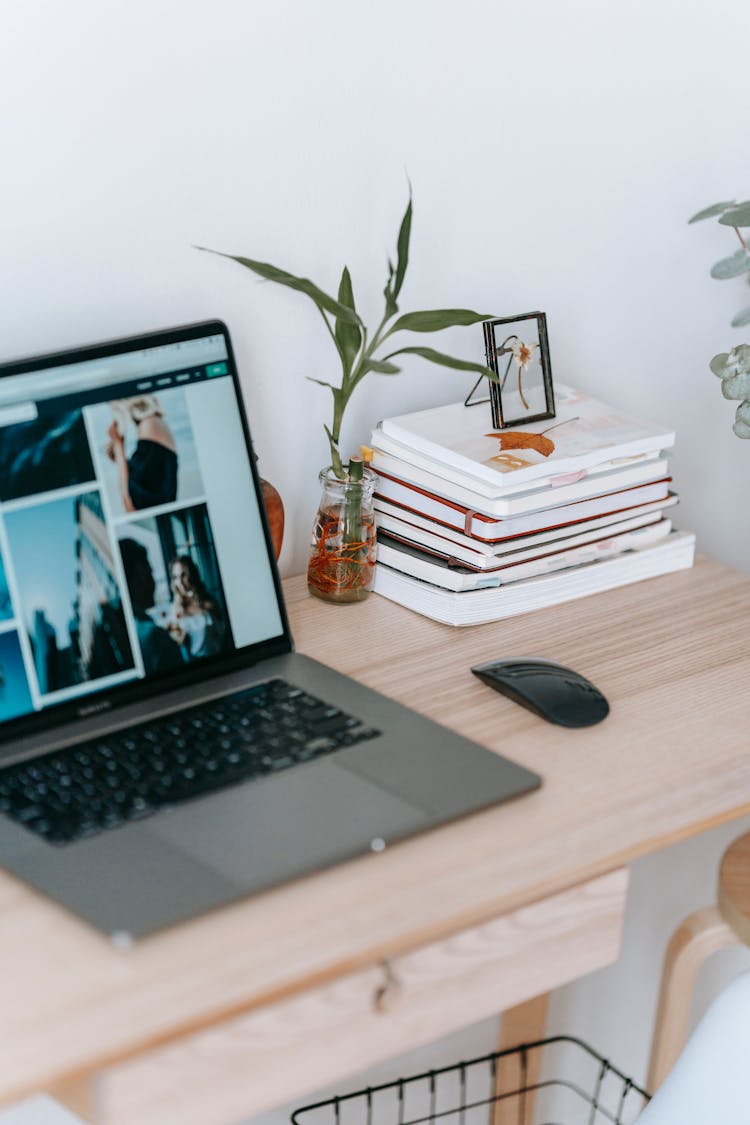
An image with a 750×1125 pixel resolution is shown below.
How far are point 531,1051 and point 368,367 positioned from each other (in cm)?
93

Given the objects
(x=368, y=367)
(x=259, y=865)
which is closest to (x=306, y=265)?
(x=368, y=367)

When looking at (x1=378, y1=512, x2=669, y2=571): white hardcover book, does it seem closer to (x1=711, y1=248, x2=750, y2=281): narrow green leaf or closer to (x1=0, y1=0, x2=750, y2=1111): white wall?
(x1=0, y1=0, x2=750, y2=1111): white wall

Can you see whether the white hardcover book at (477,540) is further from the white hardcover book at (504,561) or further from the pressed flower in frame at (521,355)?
the pressed flower in frame at (521,355)

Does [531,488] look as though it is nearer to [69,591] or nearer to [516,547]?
[516,547]

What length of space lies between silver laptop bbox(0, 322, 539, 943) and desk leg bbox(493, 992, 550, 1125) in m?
0.68

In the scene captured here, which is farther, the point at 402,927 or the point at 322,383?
→ the point at 322,383

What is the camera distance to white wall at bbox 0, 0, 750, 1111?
3.71 feet

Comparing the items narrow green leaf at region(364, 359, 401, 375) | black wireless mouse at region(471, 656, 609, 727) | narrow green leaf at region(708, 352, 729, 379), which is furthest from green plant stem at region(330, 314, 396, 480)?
narrow green leaf at region(708, 352, 729, 379)

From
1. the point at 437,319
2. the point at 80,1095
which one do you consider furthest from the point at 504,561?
the point at 80,1095

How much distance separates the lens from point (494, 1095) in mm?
1682

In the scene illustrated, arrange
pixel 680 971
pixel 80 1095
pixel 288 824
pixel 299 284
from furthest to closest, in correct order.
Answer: pixel 680 971 < pixel 299 284 < pixel 288 824 < pixel 80 1095

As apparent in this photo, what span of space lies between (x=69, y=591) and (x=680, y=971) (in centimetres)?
81

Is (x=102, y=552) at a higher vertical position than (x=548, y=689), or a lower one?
higher

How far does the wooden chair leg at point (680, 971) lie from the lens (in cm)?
146
